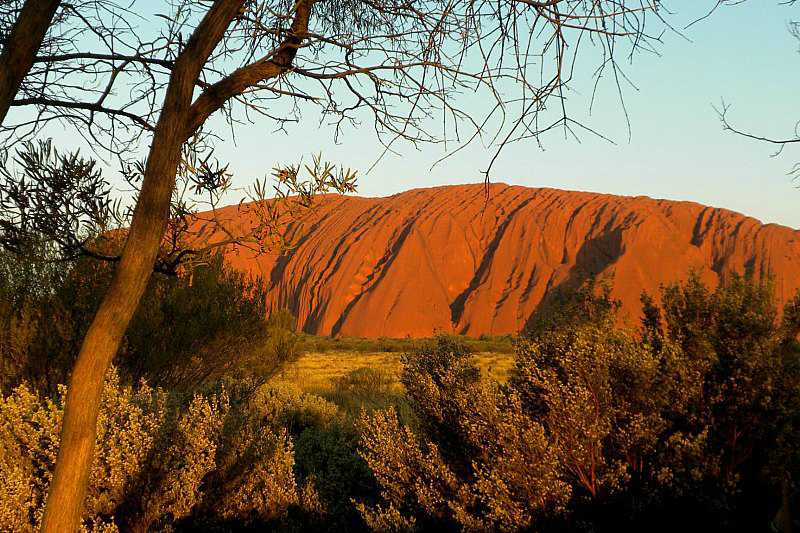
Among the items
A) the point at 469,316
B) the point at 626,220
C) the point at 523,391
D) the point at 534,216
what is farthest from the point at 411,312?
the point at 523,391

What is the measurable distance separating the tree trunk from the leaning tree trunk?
1.78 ft

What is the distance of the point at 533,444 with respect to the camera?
522cm

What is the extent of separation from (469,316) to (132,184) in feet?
168

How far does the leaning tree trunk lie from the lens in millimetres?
2367

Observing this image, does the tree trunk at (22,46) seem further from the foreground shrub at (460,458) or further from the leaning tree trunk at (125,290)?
the foreground shrub at (460,458)

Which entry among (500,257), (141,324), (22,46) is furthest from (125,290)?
(500,257)

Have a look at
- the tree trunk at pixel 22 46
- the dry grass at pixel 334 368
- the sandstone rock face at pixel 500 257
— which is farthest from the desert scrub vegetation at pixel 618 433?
the sandstone rock face at pixel 500 257

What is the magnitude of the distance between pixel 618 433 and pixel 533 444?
88 centimetres

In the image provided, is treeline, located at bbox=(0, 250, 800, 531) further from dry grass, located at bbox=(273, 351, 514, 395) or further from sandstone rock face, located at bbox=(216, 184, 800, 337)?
sandstone rock face, located at bbox=(216, 184, 800, 337)

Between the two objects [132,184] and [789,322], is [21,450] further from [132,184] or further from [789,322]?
[789,322]

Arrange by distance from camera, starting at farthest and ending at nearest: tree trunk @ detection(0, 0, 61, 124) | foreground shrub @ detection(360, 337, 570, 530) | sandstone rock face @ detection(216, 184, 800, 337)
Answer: sandstone rock face @ detection(216, 184, 800, 337)
foreground shrub @ detection(360, 337, 570, 530)
tree trunk @ detection(0, 0, 61, 124)

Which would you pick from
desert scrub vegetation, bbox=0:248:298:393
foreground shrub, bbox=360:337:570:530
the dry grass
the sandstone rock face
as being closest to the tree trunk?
foreground shrub, bbox=360:337:570:530

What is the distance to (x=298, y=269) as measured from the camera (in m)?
68.1

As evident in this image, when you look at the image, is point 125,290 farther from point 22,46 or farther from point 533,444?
point 533,444
